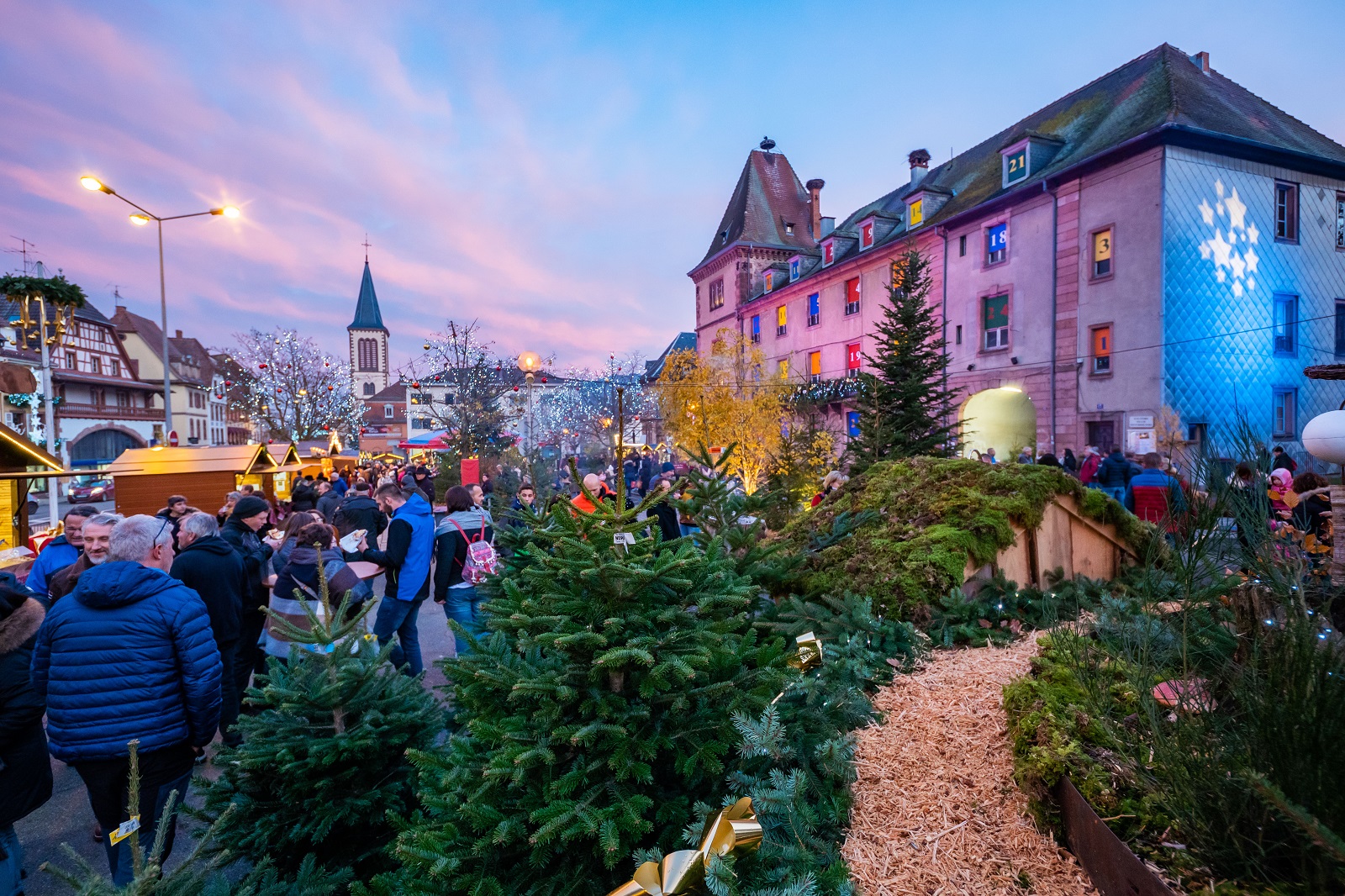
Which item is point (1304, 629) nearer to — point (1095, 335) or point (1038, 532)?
point (1038, 532)

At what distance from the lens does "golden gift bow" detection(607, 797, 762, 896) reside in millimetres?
1610

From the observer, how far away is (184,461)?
1418cm

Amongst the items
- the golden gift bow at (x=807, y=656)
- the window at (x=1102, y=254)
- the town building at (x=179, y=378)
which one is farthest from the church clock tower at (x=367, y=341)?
the golden gift bow at (x=807, y=656)

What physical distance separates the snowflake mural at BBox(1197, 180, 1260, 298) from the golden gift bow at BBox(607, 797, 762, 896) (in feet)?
76.6

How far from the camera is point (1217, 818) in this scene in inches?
66.7

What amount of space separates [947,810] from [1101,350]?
21.7 metres

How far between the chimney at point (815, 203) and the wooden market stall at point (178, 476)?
115 ft

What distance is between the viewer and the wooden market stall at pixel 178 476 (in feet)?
44.2

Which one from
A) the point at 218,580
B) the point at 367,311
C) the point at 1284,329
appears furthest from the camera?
the point at 367,311

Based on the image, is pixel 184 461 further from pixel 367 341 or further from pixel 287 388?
pixel 367 341

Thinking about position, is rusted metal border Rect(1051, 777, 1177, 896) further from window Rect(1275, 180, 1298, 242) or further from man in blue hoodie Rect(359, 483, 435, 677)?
window Rect(1275, 180, 1298, 242)

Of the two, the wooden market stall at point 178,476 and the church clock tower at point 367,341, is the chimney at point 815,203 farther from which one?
the church clock tower at point 367,341

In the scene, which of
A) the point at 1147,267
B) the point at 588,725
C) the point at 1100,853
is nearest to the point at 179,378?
the point at 1147,267

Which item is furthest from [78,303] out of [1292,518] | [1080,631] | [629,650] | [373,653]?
[1292,518]
